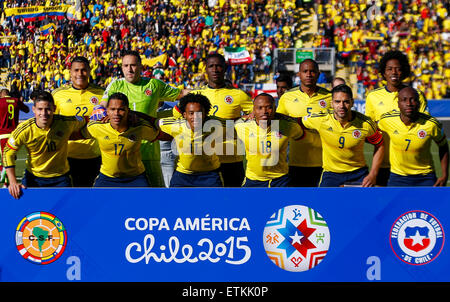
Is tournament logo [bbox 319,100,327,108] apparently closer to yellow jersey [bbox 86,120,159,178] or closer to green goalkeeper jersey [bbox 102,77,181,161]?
green goalkeeper jersey [bbox 102,77,181,161]

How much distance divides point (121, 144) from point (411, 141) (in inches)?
110

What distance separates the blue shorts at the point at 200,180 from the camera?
5902 millimetres

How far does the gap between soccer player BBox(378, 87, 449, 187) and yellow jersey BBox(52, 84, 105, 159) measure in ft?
10.0

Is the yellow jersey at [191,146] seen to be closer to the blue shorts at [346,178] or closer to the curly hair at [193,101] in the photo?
the curly hair at [193,101]

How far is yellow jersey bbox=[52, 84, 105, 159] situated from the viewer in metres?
6.60

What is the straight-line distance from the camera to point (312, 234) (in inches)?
187

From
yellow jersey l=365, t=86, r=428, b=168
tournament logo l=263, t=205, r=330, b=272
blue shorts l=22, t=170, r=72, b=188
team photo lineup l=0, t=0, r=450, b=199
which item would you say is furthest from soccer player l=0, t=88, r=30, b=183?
tournament logo l=263, t=205, r=330, b=272

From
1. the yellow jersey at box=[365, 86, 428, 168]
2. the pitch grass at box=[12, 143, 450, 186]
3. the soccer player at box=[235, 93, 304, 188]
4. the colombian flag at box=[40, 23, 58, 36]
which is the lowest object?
the pitch grass at box=[12, 143, 450, 186]

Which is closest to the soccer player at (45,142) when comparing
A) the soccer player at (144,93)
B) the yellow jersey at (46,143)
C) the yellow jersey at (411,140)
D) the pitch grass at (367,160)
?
the yellow jersey at (46,143)

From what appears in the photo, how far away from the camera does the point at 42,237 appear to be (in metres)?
4.84

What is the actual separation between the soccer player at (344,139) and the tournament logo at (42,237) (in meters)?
2.63
